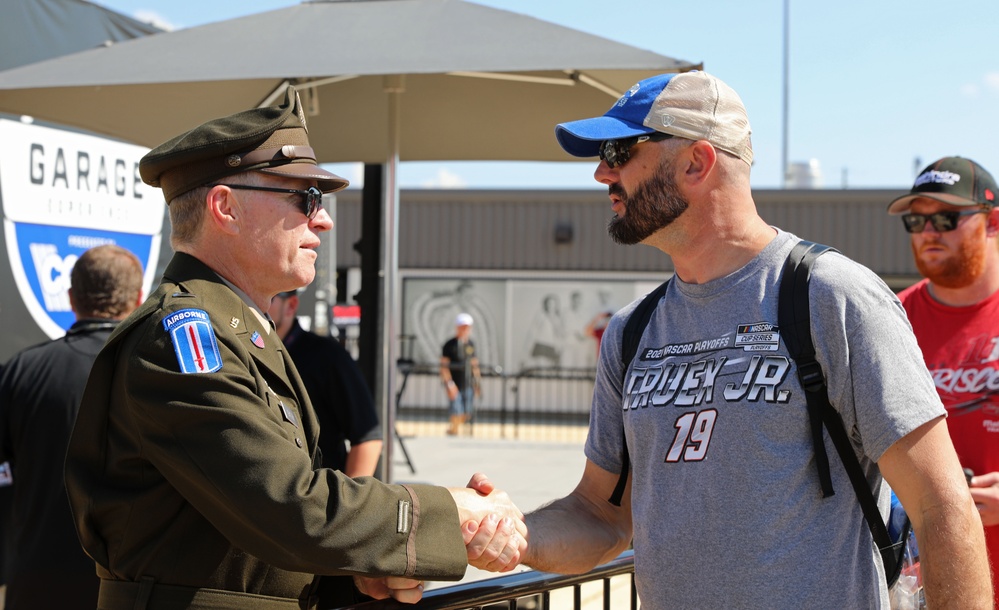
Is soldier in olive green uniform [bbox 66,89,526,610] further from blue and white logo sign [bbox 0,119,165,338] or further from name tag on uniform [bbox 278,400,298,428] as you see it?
blue and white logo sign [bbox 0,119,165,338]

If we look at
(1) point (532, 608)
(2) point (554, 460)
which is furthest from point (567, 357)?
(1) point (532, 608)

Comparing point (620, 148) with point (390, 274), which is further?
point (390, 274)

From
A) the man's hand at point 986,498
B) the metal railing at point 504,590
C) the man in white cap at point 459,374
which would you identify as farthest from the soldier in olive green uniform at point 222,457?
the man in white cap at point 459,374

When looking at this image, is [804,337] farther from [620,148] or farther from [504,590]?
[504,590]

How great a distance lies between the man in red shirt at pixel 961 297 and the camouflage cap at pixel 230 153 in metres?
2.29

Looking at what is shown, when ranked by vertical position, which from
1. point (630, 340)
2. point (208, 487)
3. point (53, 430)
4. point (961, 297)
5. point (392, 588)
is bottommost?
point (392, 588)

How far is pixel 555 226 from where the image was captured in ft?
63.7

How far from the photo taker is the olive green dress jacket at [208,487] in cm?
172

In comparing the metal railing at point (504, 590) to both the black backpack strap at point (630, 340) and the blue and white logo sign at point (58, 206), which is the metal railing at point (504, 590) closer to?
the black backpack strap at point (630, 340)

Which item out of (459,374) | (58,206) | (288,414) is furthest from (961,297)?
(459,374)

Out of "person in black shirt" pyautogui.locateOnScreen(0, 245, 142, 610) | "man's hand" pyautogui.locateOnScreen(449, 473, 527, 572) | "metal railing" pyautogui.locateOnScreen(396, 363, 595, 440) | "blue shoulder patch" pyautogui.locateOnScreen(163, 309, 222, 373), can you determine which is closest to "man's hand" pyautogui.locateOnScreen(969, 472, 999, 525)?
"man's hand" pyautogui.locateOnScreen(449, 473, 527, 572)

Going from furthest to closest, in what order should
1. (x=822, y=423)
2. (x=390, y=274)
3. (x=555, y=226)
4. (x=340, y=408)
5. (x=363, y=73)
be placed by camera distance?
(x=555, y=226) → (x=390, y=274) → (x=340, y=408) → (x=363, y=73) → (x=822, y=423)

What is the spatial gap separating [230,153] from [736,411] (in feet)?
4.16

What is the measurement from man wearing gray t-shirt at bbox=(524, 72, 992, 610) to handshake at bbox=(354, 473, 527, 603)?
10cm
